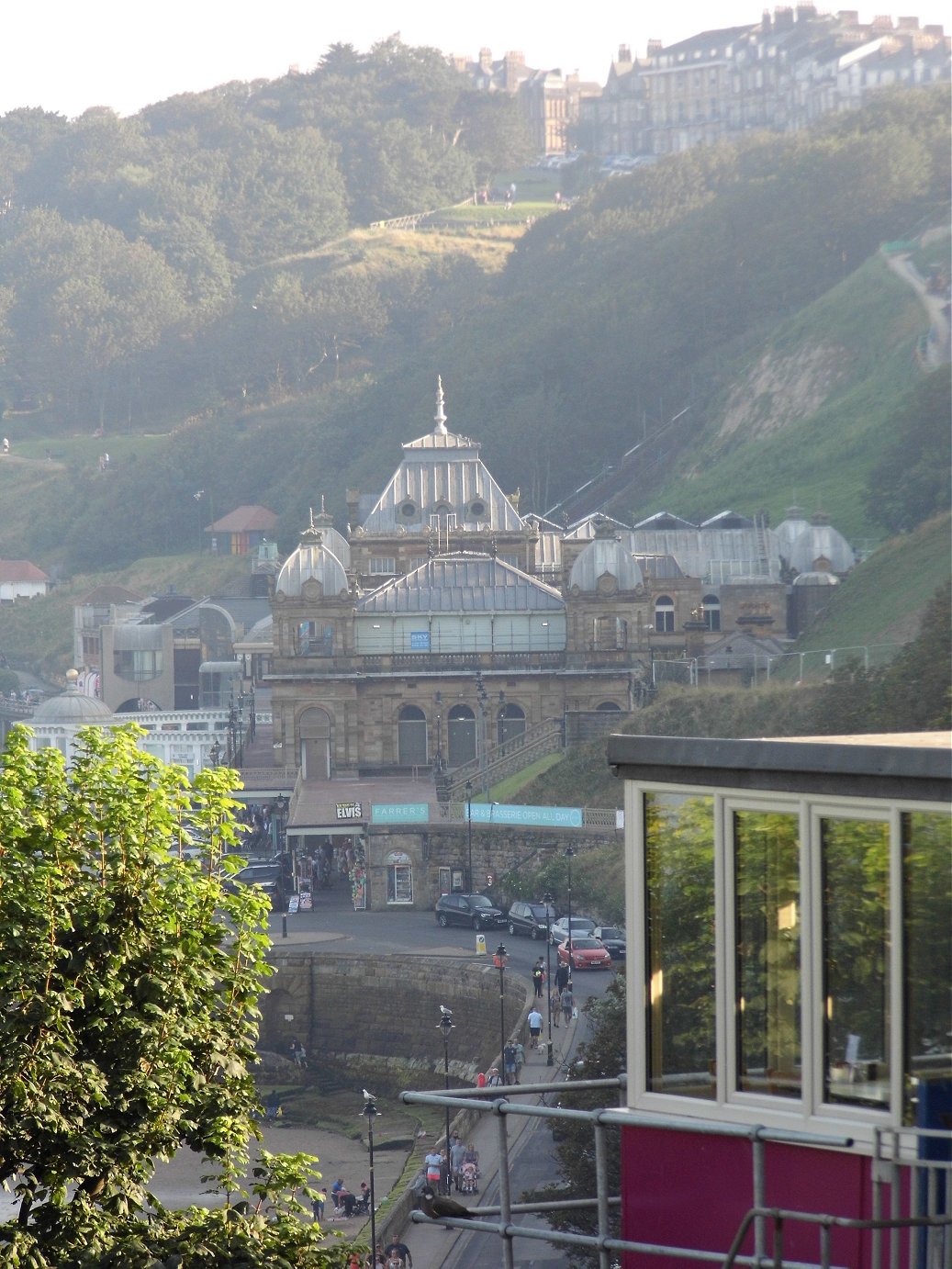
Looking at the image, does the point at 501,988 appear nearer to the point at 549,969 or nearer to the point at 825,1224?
the point at 549,969

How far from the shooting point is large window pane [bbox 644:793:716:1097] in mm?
7449

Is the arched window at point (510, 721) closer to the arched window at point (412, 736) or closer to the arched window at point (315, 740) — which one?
the arched window at point (412, 736)

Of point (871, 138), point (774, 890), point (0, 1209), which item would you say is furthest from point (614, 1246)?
point (871, 138)

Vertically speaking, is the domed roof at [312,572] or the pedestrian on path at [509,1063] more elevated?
the domed roof at [312,572]

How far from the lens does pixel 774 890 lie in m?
7.22

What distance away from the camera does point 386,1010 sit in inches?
1961

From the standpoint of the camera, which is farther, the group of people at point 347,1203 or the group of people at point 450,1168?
the group of people at point 347,1203

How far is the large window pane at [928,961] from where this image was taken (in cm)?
662

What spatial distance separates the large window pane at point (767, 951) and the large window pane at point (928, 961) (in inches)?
19.7

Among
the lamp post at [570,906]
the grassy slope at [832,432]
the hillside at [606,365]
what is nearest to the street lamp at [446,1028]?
the lamp post at [570,906]

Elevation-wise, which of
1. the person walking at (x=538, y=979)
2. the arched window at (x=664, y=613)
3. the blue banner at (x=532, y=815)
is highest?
the arched window at (x=664, y=613)

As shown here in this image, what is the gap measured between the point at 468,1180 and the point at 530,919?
18.3 m

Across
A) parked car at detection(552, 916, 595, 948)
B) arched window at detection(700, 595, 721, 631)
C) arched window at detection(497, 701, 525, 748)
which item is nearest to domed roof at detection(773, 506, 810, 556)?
arched window at detection(700, 595, 721, 631)

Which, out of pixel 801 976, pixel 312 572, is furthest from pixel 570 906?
pixel 801 976
